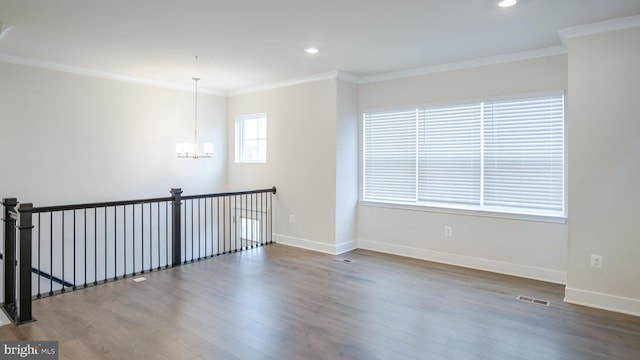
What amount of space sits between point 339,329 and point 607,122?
3.04m

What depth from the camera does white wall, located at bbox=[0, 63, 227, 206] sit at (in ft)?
15.8

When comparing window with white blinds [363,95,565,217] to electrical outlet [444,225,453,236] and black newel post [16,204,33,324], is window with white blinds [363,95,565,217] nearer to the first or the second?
electrical outlet [444,225,453,236]

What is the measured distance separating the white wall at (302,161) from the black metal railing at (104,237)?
367 millimetres

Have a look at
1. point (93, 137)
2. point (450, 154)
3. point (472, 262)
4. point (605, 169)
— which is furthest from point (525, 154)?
point (93, 137)

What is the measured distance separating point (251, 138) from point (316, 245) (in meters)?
2.37

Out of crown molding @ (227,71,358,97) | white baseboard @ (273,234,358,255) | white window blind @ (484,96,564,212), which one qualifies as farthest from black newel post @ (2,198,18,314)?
white window blind @ (484,96,564,212)

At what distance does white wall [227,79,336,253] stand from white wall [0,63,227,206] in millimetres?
1192

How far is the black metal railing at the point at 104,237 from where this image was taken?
10.9ft

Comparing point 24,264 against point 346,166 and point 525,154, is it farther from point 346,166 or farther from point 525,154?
point 525,154

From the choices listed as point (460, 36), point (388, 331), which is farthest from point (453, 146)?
point (388, 331)

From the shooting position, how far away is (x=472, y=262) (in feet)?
16.1

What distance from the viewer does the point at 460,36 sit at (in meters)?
3.92

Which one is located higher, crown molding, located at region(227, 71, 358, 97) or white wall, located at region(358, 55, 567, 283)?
crown molding, located at region(227, 71, 358, 97)

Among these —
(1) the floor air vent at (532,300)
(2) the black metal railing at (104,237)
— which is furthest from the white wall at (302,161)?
(1) the floor air vent at (532,300)
